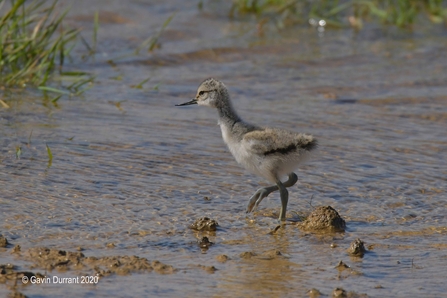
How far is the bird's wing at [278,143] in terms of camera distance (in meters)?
4.70

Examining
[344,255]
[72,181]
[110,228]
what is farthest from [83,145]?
[344,255]

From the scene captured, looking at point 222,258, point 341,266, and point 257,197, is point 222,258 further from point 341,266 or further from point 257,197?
point 257,197

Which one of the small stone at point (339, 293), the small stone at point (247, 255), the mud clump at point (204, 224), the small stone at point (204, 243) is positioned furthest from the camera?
the mud clump at point (204, 224)

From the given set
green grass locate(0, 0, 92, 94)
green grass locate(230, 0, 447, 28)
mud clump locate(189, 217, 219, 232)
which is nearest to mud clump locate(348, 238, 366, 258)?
mud clump locate(189, 217, 219, 232)

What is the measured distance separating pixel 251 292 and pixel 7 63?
408 cm

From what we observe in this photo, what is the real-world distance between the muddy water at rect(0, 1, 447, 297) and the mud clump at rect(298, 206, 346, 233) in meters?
0.05

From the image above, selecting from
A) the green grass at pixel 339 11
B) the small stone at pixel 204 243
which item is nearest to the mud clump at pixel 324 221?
the small stone at pixel 204 243

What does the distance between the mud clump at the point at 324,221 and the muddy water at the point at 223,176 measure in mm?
54

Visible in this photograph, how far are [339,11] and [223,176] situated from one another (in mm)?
5698

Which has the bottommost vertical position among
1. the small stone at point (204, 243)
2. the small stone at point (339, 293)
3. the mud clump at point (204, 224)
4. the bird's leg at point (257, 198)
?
the small stone at point (339, 293)

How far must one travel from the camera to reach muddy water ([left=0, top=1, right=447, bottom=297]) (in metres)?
3.79

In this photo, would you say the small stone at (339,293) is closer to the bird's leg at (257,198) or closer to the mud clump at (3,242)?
the bird's leg at (257,198)

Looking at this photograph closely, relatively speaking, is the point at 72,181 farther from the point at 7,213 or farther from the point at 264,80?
the point at 264,80

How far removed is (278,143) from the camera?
4.71 m
